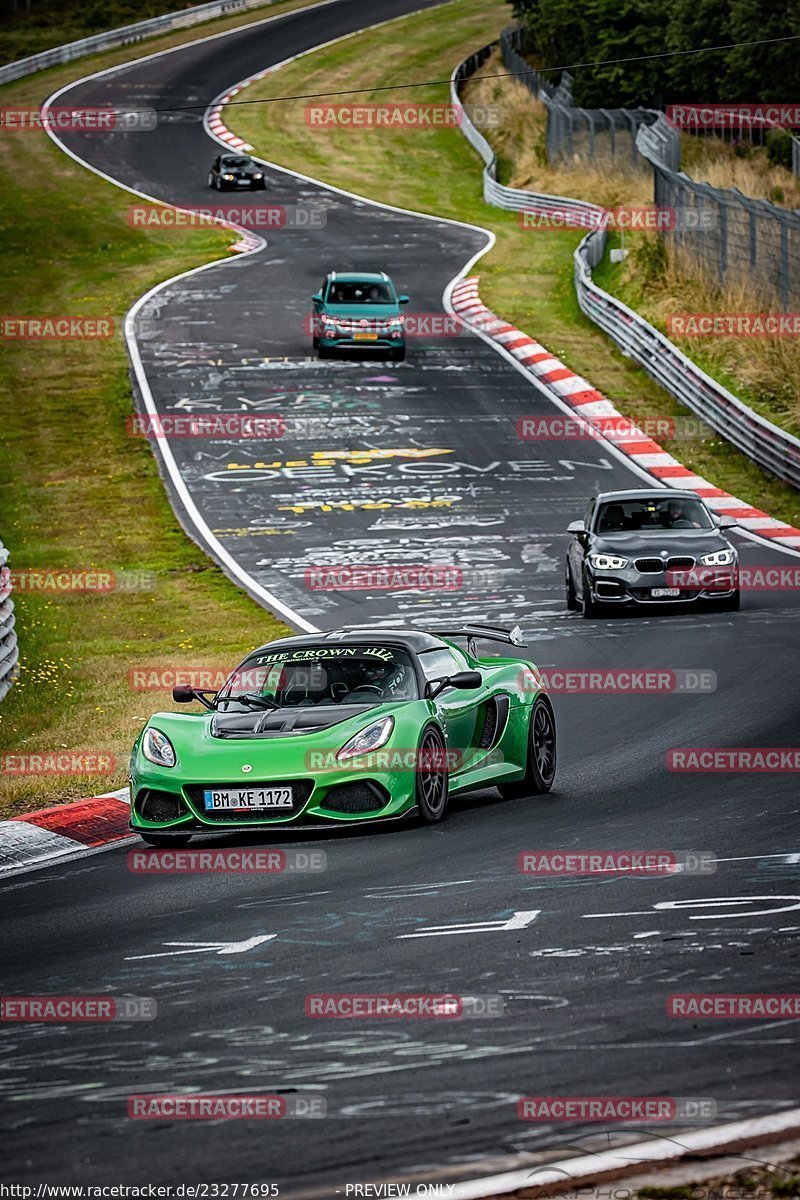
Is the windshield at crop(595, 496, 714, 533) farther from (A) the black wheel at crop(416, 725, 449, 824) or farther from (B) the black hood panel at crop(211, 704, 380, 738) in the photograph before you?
(B) the black hood panel at crop(211, 704, 380, 738)

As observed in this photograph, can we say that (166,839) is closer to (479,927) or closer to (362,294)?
(479,927)

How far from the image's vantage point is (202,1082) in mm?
6254

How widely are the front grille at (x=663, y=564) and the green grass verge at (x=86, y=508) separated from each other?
4245mm

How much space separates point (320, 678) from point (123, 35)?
79444mm

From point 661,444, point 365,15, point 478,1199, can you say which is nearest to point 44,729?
point 478,1199

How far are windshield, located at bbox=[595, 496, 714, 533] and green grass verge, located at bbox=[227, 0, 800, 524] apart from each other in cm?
542

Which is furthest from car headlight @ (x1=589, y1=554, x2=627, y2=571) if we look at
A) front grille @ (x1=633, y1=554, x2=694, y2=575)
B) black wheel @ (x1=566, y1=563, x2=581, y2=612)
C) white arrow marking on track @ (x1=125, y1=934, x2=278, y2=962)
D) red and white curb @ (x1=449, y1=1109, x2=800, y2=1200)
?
red and white curb @ (x1=449, y1=1109, x2=800, y2=1200)

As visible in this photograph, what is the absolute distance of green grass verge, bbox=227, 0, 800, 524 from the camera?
34750mm

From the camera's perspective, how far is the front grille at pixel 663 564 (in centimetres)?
2128

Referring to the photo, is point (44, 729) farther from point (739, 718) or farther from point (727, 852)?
point (727, 852)

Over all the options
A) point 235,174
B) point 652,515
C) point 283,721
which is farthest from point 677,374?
point 235,174

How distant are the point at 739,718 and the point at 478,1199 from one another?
10.0 m

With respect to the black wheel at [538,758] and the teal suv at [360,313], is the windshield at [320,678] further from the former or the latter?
the teal suv at [360,313]

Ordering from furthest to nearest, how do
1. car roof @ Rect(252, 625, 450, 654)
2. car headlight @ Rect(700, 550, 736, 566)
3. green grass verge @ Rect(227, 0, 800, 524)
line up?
green grass verge @ Rect(227, 0, 800, 524) < car headlight @ Rect(700, 550, 736, 566) < car roof @ Rect(252, 625, 450, 654)
